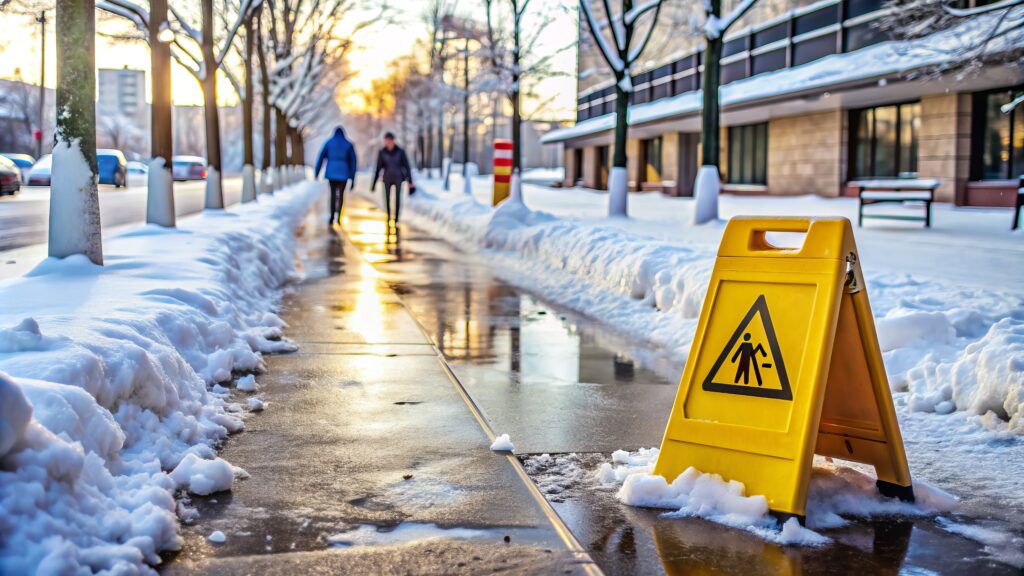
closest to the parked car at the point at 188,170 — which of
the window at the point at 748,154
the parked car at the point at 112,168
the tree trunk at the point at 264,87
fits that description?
the parked car at the point at 112,168

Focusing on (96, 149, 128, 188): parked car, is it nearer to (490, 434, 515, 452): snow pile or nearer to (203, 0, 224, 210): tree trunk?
(203, 0, 224, 210): tree trunk

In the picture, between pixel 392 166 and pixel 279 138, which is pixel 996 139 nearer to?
pixel 392 166

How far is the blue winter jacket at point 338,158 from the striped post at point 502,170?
159 inches

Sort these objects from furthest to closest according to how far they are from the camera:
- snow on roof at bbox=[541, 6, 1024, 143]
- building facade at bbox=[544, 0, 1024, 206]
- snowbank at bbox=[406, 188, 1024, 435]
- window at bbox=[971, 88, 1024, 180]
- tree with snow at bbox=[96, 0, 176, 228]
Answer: window at bbox=[971, 88, 1024, 180]
building facade at bbox=[544, 0, 1024, 206]
snow on roof at bbox=[541, 6, 1024, 143]
tree with snow at bbox=[96, 0, 176, 228]
snowbank at bbox=[406, 188, 1024, 435]

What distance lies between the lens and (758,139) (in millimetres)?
32312

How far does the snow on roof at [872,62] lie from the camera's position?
55.1ft

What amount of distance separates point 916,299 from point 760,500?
14.3 feet

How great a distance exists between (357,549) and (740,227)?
220 cm

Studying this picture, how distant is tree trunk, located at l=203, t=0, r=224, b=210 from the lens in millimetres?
17594

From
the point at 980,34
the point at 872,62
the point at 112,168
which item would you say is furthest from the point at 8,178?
the point at 980,34

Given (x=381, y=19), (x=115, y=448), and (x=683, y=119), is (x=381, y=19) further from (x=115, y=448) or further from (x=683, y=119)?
(x=115, y=448)

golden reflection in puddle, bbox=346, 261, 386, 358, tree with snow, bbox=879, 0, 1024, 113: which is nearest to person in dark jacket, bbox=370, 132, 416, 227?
golden reflection in puddle, bbox=346, 261, 386, 358

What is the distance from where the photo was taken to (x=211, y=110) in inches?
719

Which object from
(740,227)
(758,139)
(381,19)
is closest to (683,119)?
(758,139)
